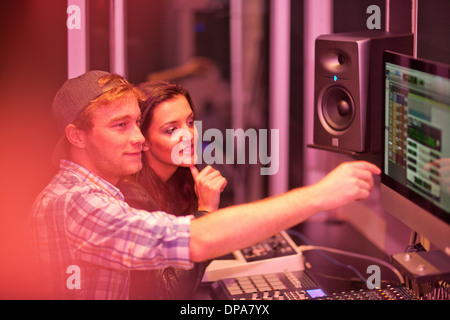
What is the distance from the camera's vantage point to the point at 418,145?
138 centimetres

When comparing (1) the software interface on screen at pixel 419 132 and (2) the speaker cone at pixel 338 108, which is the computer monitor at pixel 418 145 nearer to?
(1) the software interface on screen at pixel 419 132

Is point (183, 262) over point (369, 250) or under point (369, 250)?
over

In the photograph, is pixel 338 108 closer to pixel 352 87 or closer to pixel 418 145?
pixel 352 87

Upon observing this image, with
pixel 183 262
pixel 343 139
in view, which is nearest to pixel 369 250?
pixel 343 139

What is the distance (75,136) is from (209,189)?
15.9 inches

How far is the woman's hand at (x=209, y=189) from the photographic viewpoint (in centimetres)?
165

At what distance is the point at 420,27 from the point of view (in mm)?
1843

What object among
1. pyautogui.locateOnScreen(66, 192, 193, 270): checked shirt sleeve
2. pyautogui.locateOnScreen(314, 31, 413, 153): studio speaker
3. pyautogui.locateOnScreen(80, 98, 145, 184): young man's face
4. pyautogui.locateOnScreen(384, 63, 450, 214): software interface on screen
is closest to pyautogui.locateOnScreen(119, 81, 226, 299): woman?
pyautogui.locateOnScreen(80, 98, 145, 184): young man's face

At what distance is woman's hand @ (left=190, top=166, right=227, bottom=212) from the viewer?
165 cm

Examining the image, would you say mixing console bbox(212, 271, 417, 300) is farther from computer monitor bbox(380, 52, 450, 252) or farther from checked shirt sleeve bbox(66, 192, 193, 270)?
checked shirt sleeve bbox(66, 192, 193, 270)

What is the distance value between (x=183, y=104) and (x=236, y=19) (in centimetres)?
169

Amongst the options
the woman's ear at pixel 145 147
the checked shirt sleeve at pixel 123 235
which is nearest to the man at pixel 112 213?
the checked shirt sleeve at pixel 123 235

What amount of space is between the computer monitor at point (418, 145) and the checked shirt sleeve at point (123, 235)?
567 millimetres
